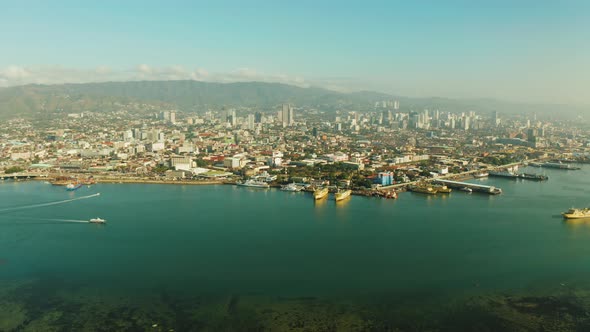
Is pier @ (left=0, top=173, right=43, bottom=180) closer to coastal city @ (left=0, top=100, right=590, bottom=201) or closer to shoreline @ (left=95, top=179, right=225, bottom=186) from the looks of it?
coastal city @ (left=0, top=100, right=590, bottom=201)

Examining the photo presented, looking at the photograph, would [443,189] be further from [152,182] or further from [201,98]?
[201,98]

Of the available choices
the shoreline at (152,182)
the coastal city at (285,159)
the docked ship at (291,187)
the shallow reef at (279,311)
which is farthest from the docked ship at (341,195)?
the shallow reef at (279,311)

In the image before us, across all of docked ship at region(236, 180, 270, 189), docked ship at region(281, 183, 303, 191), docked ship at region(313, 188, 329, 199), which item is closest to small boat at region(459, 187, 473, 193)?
docked ship at region(313, 188, 329, 199)

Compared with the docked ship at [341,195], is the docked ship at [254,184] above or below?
below

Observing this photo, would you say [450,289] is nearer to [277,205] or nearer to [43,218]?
[277,205]

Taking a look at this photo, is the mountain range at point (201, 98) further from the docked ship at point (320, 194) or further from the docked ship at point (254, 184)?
the docked ship at point (320, 194)

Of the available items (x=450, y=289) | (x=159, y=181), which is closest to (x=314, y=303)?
(x=450, y=289)
